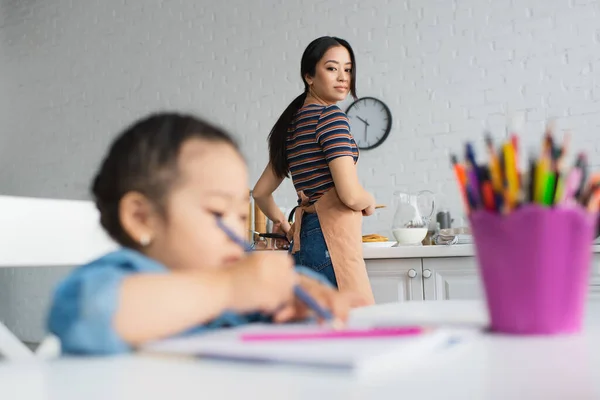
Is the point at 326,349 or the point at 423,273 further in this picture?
the point at 423,273

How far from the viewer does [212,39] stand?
434 cm

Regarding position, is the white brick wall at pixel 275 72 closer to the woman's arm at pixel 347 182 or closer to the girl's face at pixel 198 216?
the woman's arm at pixel 347 182

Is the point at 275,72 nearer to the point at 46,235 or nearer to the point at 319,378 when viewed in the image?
the point at 46,235

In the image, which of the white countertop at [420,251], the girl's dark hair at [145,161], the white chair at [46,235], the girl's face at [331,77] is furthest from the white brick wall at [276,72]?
the girl's dark hair at [145,161]

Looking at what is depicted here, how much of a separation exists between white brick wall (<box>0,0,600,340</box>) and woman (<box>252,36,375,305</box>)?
110 centimetres

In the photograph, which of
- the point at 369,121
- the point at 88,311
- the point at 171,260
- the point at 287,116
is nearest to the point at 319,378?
the point at 88,311

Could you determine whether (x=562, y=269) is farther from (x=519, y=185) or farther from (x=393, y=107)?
(x=393, y=107)

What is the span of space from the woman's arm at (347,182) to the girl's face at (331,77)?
296 millimetres

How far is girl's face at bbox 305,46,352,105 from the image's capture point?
198 centimetres

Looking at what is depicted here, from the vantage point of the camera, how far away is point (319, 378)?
396 millimetres

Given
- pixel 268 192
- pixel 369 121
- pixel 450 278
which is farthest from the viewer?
pixel 369 121

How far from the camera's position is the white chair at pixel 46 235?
0.99 meters

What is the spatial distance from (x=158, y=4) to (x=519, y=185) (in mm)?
4486

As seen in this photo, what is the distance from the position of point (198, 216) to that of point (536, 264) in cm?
33
